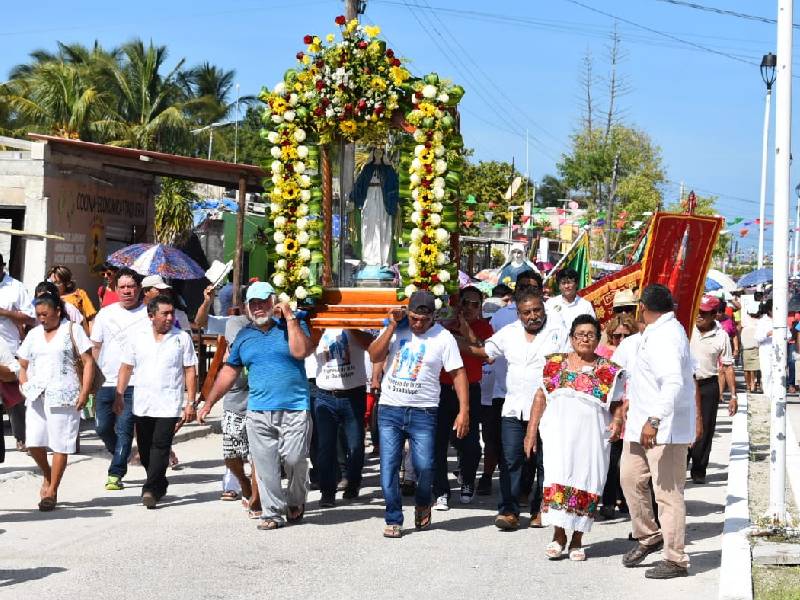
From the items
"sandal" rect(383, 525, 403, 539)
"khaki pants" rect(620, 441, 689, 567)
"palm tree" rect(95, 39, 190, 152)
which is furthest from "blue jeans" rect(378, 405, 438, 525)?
"palm tree" rect(95, 39, 190, 152)

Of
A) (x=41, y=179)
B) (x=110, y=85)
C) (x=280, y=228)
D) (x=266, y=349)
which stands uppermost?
(x=110, y=85)

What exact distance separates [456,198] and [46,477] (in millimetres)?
4177

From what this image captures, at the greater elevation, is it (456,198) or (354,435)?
(456,198)

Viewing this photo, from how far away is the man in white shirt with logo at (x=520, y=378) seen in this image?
9.92 m

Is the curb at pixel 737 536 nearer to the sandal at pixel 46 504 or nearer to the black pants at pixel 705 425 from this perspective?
the black pants at pixel 705 425

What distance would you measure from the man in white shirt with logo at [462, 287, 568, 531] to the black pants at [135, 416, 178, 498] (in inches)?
111

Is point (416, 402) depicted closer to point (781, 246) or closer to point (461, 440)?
point (461, 440)

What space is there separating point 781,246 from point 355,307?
11.6ft

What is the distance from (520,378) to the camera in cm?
1006

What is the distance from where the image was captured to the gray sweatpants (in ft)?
31.9

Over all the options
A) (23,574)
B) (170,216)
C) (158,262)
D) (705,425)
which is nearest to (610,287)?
(705,425)

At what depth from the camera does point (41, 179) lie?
753 inches

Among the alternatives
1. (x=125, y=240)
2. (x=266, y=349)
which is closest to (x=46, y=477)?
(x=266, y=349)

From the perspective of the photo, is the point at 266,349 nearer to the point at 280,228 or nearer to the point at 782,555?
the point at 280,228
